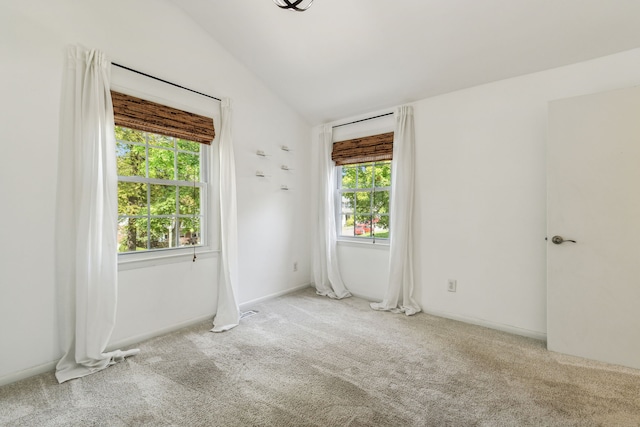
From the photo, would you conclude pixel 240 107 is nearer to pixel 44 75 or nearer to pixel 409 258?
pixel 44 75

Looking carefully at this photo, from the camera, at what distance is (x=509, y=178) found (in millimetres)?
2854

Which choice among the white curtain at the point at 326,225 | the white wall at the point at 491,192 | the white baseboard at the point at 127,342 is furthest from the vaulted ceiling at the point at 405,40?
the white baseboard at the point at 127,342

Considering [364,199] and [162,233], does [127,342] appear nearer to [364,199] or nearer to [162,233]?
[162,233]

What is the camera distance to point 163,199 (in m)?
2.90

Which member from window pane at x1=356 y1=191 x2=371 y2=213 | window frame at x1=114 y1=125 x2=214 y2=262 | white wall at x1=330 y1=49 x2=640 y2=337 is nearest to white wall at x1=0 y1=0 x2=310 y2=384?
window frame at x1=114 y1=125 x2=214 y2=262

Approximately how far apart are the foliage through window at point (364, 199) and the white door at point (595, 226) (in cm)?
171

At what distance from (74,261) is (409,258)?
3112mm

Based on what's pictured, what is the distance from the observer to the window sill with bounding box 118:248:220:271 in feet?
8.45

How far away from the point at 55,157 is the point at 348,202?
3.09 m


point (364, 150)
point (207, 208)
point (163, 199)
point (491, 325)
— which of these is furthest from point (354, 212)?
point (163, 199)

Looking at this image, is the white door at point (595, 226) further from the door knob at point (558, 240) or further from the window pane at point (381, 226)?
the window pane at point (381, 226)

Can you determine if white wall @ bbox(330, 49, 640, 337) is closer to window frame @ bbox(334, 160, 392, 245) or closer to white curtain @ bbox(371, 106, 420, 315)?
white curtain @ bbox(371, 106, 420, 315)

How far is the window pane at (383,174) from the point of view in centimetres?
377

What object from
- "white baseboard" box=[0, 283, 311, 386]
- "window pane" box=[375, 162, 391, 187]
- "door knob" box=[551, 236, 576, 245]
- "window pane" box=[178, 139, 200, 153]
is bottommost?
"white baseboard" box=[0, 283, 311, 386]
